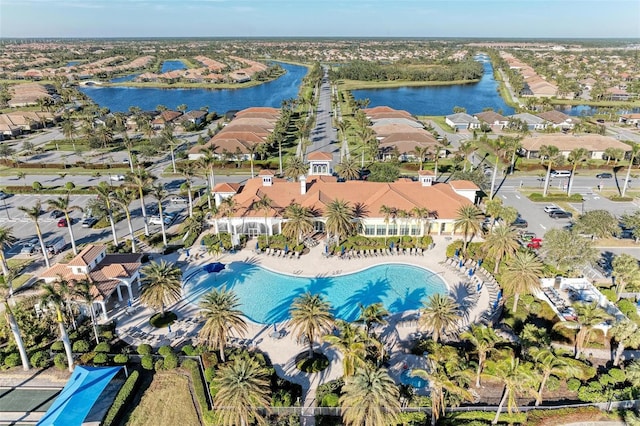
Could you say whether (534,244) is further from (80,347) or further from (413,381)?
(80,347)

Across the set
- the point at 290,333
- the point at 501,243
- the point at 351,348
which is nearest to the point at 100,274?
the point at 290,333

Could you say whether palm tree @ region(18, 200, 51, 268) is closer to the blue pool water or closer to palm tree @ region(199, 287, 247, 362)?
palm tree @ region(199, 287, 247, 362)

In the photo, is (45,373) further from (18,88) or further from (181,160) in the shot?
(18,88)

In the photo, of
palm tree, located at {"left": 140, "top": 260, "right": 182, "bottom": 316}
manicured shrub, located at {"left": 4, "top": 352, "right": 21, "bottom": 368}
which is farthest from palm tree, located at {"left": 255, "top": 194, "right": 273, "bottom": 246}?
manicured shrub, located at {"left": 4, "top": 352, "right": 21, "bottom": 368}

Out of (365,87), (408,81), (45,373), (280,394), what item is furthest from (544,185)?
(408,81)

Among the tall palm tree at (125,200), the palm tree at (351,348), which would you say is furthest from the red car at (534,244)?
the tall palm tree at (125,200)

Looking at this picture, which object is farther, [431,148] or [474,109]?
[474,109]

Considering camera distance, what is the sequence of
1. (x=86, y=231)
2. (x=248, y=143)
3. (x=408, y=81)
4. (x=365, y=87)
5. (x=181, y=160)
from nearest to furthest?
1. (x=86, y=231)
2. (x=181, y=160)
3. (x=248, y=143)
4. (x=365, y=87)
5. (x=408, y=81)
